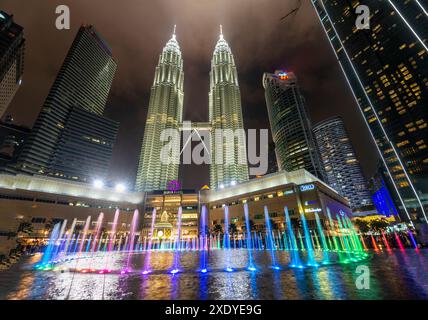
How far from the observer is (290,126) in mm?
141500

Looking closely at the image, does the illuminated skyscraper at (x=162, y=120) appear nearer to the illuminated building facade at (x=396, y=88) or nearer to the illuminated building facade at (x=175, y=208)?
the illuminated building facade at (x=175, y=208)

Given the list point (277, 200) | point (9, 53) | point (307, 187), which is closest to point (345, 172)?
point (307, 187)

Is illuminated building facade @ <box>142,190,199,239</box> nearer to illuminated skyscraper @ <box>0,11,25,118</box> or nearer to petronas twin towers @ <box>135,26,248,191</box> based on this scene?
petronas twin towers @ <box>135,26,248,191</box>

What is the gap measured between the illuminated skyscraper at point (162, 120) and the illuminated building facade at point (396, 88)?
385 ft

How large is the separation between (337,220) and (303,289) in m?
84.0

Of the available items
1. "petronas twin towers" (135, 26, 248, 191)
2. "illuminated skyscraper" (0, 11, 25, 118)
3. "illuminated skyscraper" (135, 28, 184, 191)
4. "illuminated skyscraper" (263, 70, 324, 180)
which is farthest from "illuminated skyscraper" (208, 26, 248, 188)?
"illuminated skyscraper" (0, 11, 25, 118)

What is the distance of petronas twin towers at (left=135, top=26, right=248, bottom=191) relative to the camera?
139 m

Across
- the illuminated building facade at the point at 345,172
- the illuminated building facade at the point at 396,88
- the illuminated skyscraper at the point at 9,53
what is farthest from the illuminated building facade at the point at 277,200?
the illuminated skyscraper at the point at 9,53

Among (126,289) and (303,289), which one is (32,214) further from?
(303,289)

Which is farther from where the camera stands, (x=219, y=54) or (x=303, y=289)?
(x=219, y=54)

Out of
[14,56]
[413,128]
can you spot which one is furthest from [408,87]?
[14,56]

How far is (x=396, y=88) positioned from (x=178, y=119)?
461 feet

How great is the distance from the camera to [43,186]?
2793 inches

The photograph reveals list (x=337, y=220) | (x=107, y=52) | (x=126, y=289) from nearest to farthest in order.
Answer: (x=126, y=289) < (x=337, y=220) < (x=107, y=52)
